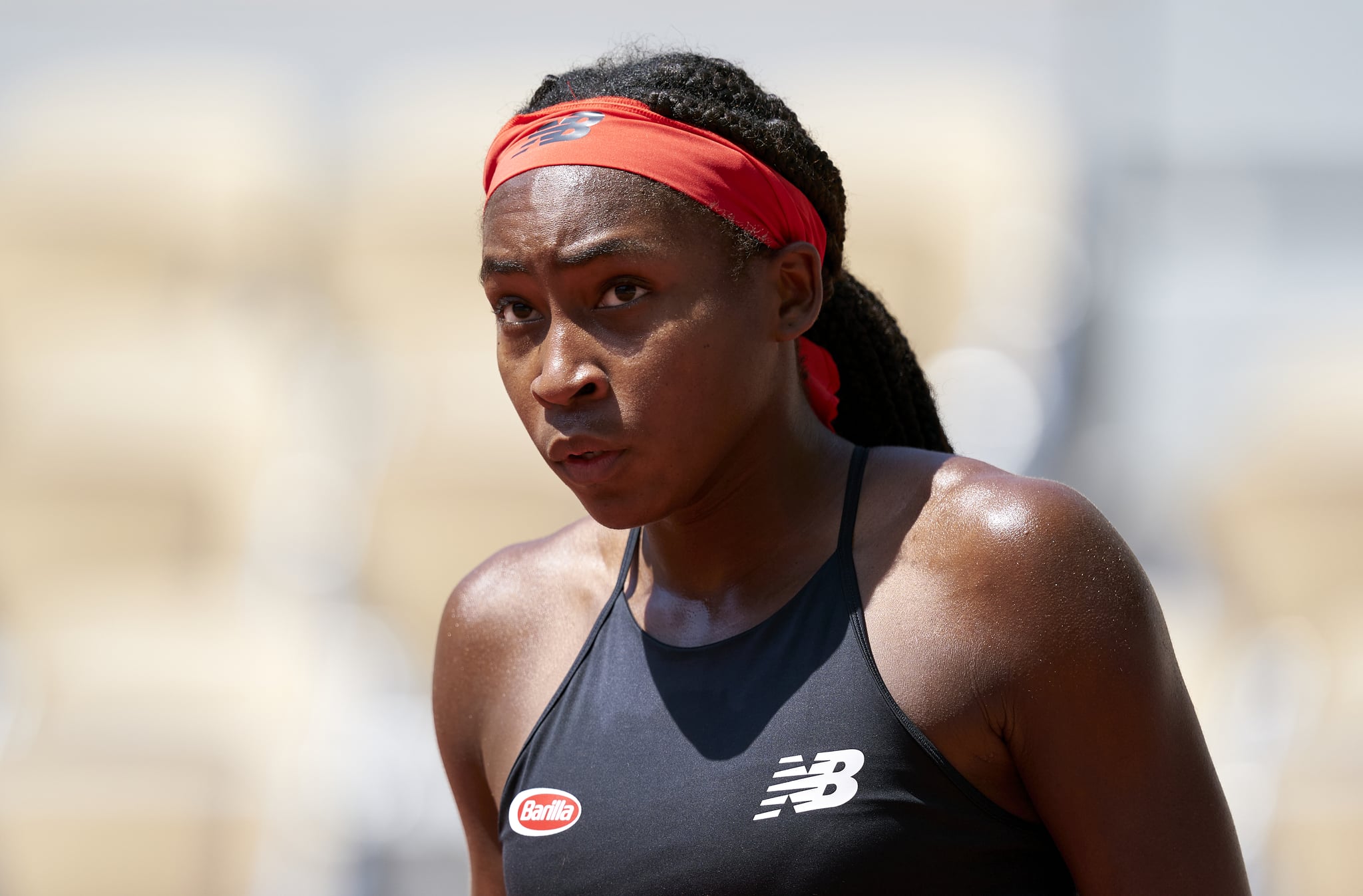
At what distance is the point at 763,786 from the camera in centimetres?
160

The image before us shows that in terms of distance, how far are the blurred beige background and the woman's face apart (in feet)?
11.7

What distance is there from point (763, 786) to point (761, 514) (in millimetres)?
343

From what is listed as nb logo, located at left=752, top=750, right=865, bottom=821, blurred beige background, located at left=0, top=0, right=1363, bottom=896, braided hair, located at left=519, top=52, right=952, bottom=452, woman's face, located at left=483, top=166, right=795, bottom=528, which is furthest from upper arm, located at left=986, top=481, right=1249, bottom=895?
blurred beige background, located at left=0, top=0, right=1363, bottom=896

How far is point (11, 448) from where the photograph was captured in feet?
24.1

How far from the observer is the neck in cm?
178

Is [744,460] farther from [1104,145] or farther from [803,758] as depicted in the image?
[1104,145]

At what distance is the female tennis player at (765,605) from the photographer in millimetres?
1562

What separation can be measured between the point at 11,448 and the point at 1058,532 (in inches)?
267

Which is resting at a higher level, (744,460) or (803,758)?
(744,460)

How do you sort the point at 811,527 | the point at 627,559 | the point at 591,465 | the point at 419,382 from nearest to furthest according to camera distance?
the point at 591,465 < the point at 811,527 < the point at 627,559 < the point at 419,382

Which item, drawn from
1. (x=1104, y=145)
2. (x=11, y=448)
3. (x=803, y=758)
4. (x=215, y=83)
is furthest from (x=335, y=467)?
(x=803, y=758)

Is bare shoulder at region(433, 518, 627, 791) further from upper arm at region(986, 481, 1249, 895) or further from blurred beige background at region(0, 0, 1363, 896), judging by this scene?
blurred beige background at region(0, 0, 1363, 896)

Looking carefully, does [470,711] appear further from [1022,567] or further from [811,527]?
[1022,567]

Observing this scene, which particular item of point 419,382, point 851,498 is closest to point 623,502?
point 851,498
